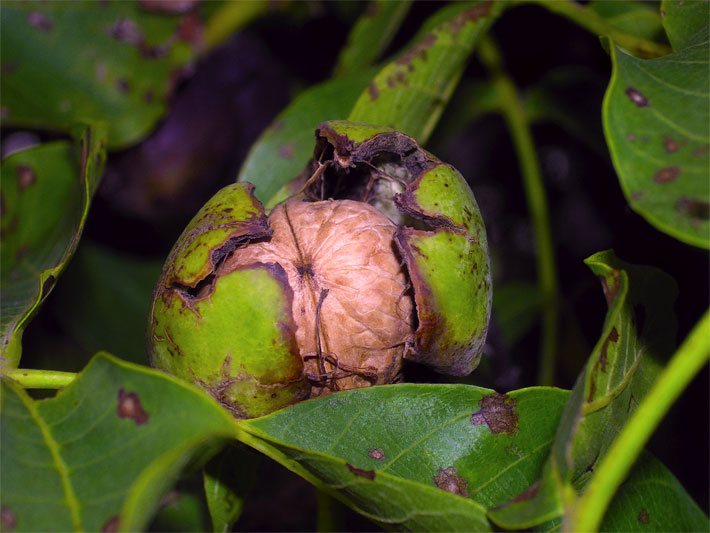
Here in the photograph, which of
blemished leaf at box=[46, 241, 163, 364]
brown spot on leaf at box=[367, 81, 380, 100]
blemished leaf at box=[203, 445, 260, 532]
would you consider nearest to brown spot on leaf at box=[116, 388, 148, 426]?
blemished leaf at box=[203, 445, 260, 532]

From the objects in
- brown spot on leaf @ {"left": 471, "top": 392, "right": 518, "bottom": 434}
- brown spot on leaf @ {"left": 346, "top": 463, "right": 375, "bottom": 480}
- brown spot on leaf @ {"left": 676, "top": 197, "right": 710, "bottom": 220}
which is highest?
brown spot on leaf @ {"left": 676, "top": 197, "right": 710, "bottom": 220}

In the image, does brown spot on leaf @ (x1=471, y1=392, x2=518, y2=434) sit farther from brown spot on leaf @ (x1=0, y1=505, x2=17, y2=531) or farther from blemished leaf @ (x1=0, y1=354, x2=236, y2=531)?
brown spot on leaf @ (x1=0, y1=505, x2=17, y2=531)

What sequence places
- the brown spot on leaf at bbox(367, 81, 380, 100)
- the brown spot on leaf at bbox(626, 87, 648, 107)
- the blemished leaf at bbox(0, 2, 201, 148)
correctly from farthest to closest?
the blemished leaf at bbox(0, 2, 201, 148), the brown spot on leaf at bbox(367, 81, 380, 100), the brown spot on leaf at bbox(626, 87, 648, 107)

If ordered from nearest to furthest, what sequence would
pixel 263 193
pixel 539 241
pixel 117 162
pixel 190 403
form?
1. pixel 190 403
2. pixel 263 193
3. pixel 539 241
4. pixel 117 162

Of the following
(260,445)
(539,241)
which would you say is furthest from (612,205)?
(260,445)

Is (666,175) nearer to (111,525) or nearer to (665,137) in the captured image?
(665,137)

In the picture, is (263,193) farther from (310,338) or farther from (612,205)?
(612,205)
